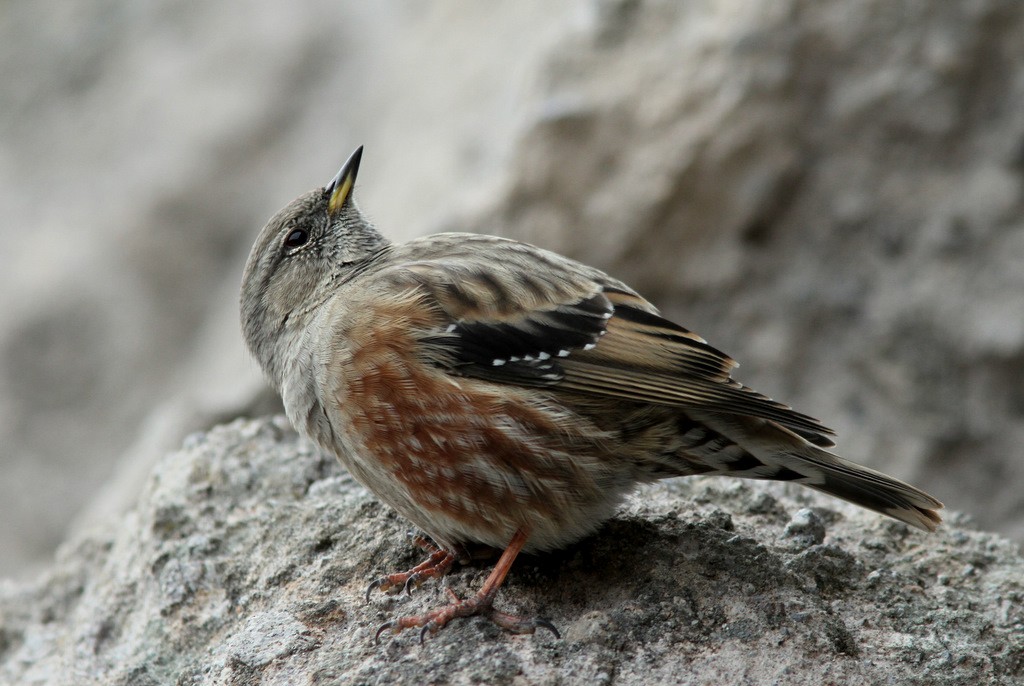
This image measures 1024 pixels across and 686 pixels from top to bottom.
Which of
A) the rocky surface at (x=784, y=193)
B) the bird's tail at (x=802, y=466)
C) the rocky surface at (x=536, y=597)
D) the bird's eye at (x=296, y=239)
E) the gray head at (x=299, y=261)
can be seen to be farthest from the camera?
the rocky surface at (x=784, y=193)

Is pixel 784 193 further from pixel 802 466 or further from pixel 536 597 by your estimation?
pixel 536 597

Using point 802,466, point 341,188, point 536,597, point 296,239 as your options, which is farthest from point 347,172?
point 802,466

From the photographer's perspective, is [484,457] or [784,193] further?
[784,193]

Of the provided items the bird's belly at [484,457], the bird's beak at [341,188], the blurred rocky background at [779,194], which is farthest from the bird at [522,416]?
the blurred rocky background at [779,194]

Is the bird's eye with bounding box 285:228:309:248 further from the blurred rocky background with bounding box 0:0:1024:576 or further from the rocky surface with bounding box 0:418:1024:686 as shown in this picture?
the blurred rocky background with bounding box 0:0:1024:576

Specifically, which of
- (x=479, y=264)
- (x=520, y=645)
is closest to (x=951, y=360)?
(x=479, y=264)

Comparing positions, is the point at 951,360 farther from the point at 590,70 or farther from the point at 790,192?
the point at 590,70

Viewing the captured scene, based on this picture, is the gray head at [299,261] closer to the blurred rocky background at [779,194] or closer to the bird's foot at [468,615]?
the bird's foot at [468,615]
